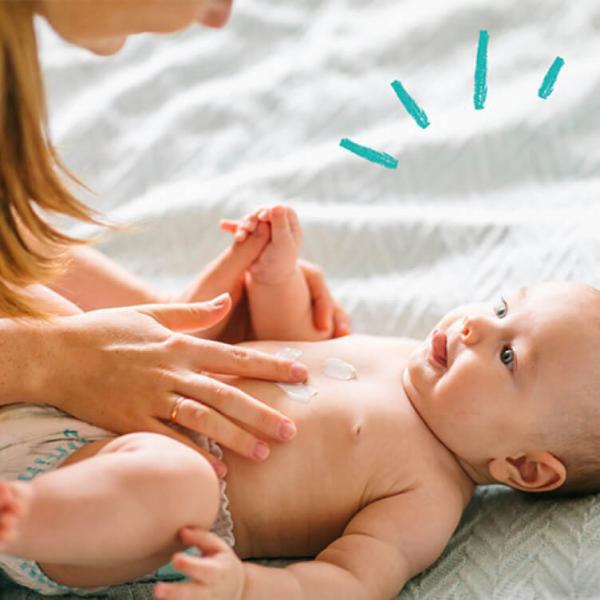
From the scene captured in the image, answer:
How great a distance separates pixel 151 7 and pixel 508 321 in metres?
0.60

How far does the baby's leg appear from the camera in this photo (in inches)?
36.6

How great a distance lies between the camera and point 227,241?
171 centimetres

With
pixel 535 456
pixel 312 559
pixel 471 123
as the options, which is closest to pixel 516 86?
pixel 471 123

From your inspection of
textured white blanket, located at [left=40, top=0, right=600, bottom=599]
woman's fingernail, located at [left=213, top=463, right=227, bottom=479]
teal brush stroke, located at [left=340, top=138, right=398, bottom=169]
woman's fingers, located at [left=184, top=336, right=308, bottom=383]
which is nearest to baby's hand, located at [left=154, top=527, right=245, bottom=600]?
woman's fingernail, located at [left=213, top=463, right=227, bottom=479]

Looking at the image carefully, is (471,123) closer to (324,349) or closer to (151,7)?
(324,349)

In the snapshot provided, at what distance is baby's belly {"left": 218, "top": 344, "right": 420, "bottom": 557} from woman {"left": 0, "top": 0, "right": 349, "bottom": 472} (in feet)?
0.13

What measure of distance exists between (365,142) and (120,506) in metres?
0.97

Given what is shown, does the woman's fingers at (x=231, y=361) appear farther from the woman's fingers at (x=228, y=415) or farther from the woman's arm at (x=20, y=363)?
the woman's arm at (x=20, y=363)

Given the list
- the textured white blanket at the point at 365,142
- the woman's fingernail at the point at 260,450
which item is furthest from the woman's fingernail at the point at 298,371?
the textured white blanket at the point at 365,142

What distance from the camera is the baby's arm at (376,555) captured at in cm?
107

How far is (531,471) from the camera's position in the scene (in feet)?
4.15

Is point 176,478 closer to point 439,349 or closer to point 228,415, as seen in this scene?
point 228,415

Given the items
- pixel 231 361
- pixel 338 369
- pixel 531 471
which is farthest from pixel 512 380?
pixel 231 361

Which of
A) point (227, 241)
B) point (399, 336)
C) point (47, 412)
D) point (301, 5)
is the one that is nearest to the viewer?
point (47, 412)
